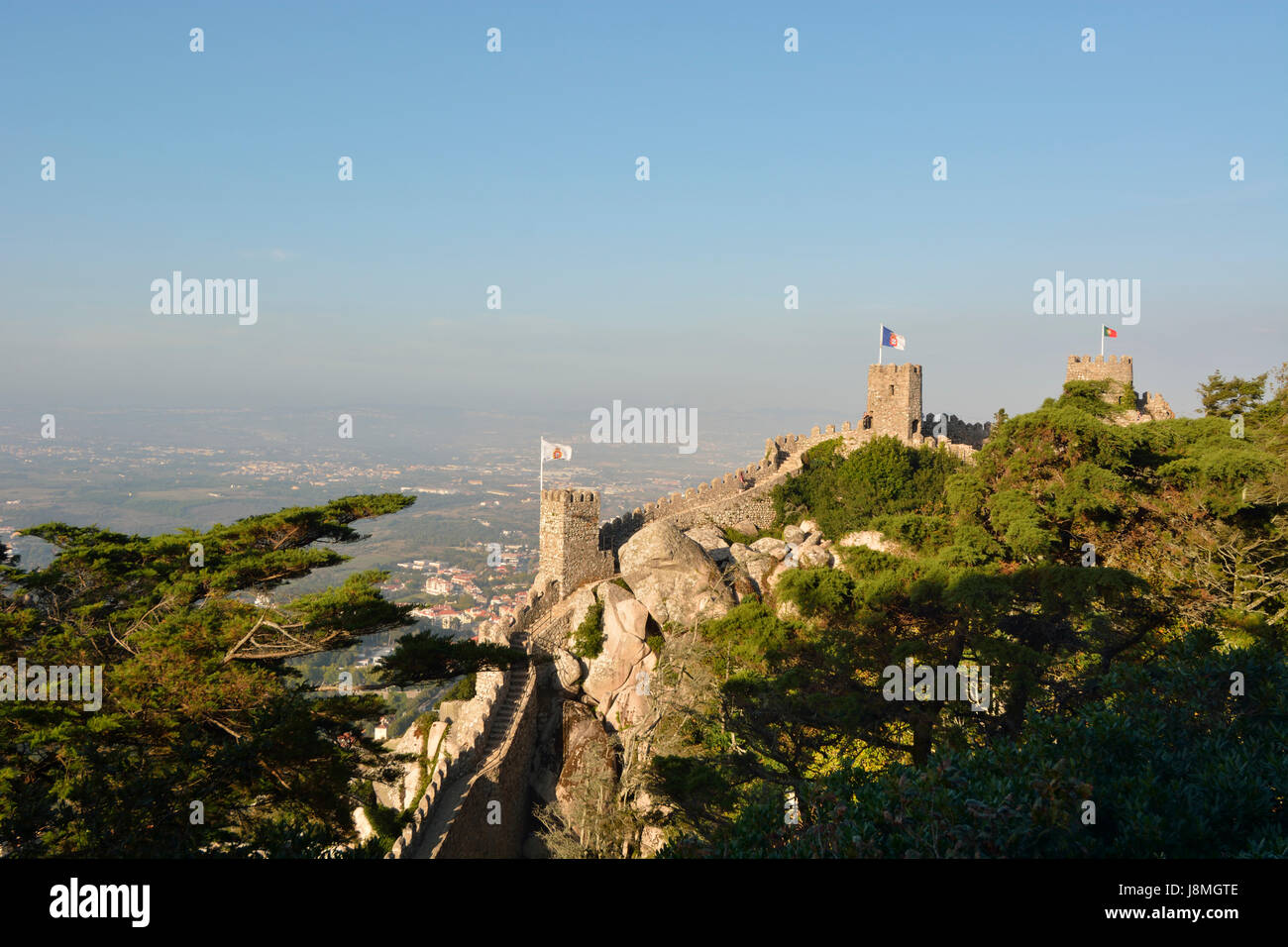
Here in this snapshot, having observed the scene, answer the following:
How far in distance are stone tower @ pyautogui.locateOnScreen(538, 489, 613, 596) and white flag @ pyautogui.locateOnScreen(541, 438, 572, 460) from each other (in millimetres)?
1393

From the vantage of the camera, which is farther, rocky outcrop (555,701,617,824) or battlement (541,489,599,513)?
battlement (541,489,599,513)

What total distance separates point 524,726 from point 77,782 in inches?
582

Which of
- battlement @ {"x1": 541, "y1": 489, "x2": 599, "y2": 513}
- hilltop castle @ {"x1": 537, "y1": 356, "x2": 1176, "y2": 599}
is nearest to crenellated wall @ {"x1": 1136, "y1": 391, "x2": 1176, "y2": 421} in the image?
hilltop castle @ {"x1": 537, "y1": 356, "x2": 1176, "y2": 599}

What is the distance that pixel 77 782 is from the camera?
8.48 meters

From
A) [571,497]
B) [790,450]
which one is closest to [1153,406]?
[790,450]

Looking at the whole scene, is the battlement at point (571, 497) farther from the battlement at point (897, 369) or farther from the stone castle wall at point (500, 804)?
the battlement at point (897, 369)

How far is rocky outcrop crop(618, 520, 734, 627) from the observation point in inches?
1008

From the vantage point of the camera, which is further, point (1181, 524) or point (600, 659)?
point (600, 659)

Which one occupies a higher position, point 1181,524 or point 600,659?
point 1181,524

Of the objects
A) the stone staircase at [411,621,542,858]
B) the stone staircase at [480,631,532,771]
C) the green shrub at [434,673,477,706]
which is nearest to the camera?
the stone staircase at [411,621,542,858]

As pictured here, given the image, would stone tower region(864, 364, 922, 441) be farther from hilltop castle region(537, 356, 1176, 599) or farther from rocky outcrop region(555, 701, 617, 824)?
rocky outcrop region(555, 701, 617, 824)
